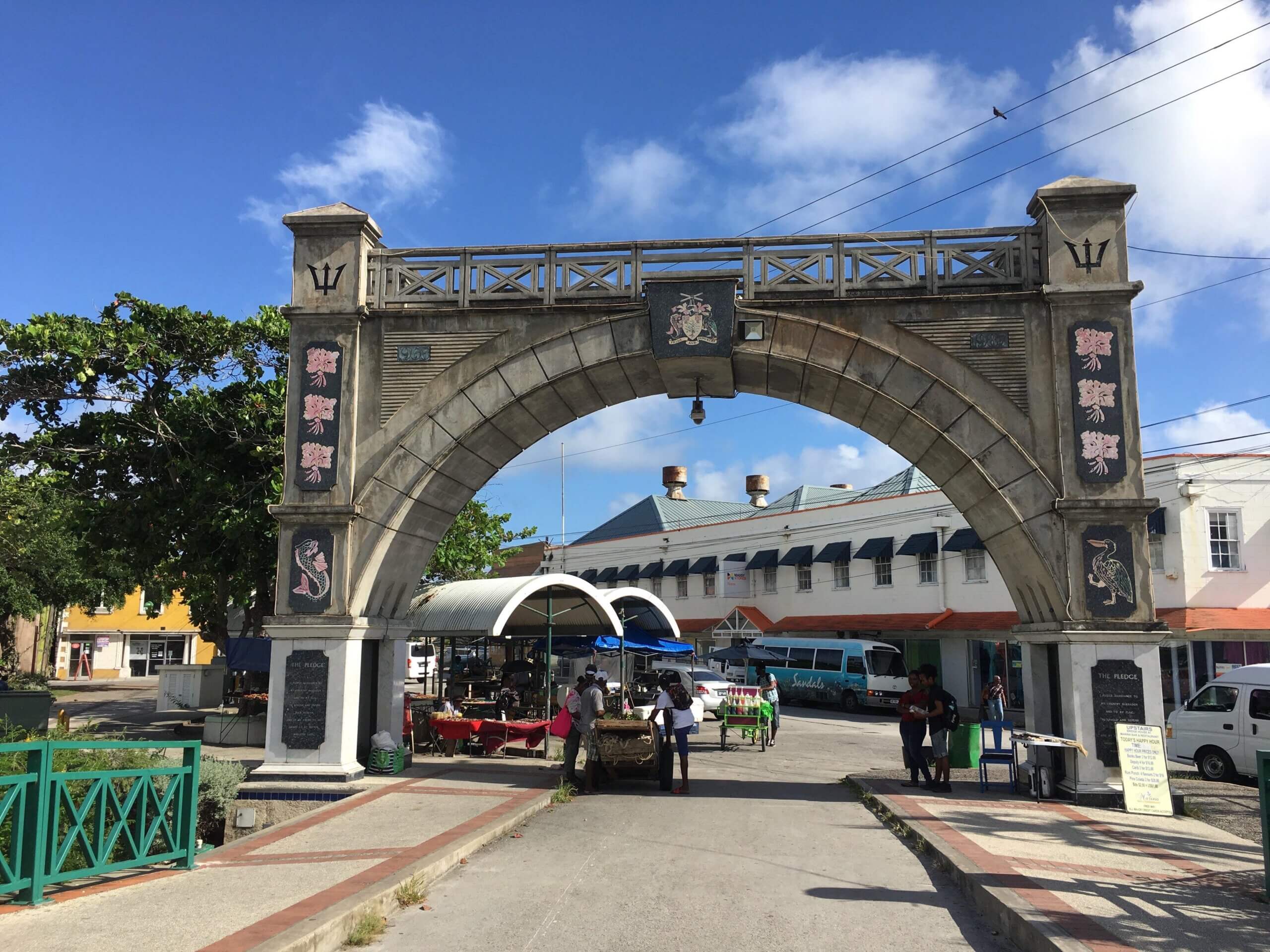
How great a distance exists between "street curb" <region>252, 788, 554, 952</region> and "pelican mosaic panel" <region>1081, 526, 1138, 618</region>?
335 inches

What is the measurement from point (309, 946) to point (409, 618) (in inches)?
400

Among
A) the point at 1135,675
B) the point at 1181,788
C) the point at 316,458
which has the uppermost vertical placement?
the point at 316,458

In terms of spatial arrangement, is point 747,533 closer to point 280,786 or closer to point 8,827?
point 280,786

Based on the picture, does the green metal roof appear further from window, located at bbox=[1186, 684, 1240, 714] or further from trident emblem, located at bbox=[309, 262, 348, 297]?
trident emblem, located at bbox=[309, 262, 348, 297]

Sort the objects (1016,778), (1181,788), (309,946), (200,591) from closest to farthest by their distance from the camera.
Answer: (309,946), (1016,778), (1181,788), (200,591)

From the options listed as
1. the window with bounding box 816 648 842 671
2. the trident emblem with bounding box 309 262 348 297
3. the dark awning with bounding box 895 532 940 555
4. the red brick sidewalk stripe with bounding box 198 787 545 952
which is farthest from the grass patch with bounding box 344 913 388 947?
the dark awning with bounding box 895 532 940 555

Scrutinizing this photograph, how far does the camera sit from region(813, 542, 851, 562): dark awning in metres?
37.9

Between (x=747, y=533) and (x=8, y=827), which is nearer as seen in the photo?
(x=8, y=827)

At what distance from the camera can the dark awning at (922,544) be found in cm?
3397

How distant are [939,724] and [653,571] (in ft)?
118

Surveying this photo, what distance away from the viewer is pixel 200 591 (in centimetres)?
2656

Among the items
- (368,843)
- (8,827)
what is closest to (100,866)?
(8,827)

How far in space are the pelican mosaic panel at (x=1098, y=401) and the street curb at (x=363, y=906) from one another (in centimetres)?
941

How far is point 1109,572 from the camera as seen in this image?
43.5ft
